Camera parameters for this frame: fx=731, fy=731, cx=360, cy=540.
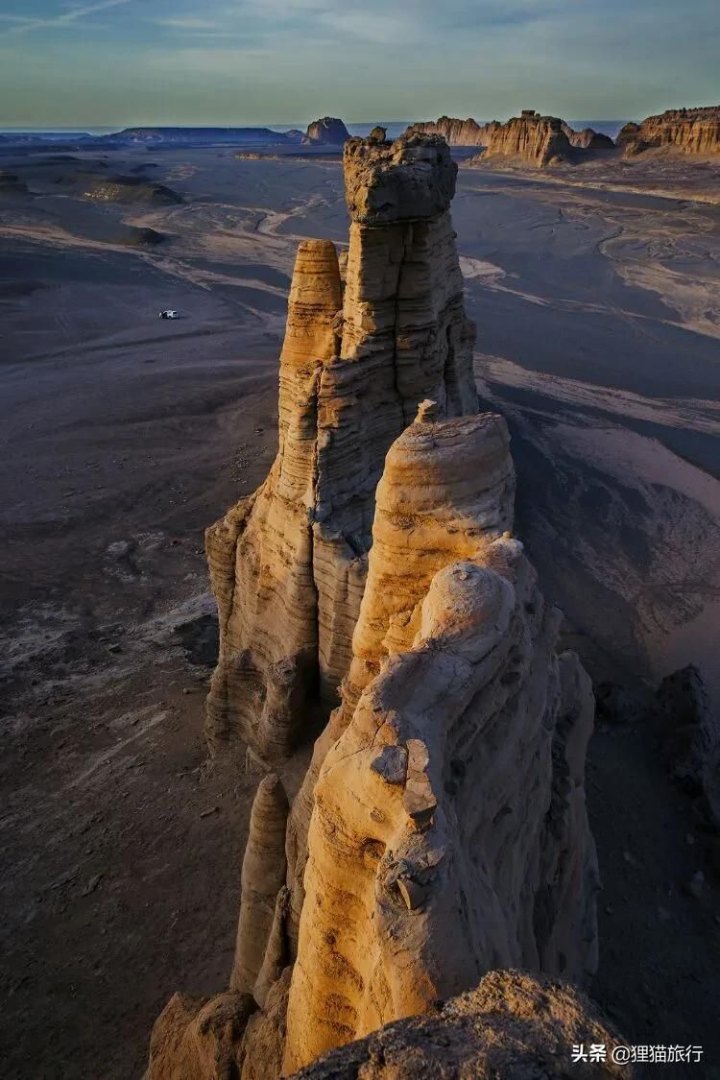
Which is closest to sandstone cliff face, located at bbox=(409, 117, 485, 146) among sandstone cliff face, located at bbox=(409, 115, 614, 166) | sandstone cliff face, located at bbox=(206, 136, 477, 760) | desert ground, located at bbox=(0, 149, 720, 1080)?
sandstone cliff face, located at bbox=(409, 115, 614, 166)

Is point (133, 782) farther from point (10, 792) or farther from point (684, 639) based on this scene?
point (684, 639)

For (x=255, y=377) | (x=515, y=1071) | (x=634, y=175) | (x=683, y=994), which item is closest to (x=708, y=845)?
(x=683, y=994)

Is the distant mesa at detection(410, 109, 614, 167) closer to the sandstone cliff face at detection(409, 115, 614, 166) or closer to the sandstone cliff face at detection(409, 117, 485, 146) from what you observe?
the sandstone cliff face at detection(409, 115, 614, 166)

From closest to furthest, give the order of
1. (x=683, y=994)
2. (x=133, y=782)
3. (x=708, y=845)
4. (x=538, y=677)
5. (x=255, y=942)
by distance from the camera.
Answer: (x=538, y=677)
(x=255, y=942)
(x=683, y=994)
(x=708, y=845)
(x=133, y=782)

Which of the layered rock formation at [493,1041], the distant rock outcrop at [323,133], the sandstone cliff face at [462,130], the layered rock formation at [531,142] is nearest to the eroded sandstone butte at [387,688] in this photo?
the layered rock formation at [493,1041]

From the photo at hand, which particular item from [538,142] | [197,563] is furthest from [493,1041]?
[538,142]
